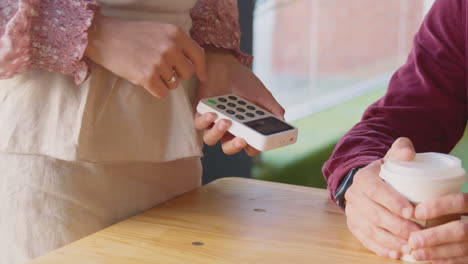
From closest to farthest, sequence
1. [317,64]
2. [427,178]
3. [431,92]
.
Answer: [427,178], [431,92], [317,64]

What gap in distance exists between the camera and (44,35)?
70 centimetres

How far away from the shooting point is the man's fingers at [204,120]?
0.81m

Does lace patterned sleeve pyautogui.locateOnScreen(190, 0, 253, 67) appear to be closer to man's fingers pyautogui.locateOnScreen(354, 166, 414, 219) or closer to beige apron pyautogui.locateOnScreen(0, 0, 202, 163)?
beige apron pyautogui.locateOnScreen(0, 0, 202, 163)

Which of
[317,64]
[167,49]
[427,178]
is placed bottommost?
[317,64]

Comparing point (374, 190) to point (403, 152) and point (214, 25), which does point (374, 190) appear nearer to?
point (403, 152)

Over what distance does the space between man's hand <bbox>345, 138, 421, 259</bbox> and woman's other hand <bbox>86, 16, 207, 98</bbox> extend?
0.91ft

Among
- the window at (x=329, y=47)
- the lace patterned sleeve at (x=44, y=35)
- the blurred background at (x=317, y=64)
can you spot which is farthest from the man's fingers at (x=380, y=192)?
the window at (x=329, y=47)

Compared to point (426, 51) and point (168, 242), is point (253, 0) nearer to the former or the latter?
point (426, 51)

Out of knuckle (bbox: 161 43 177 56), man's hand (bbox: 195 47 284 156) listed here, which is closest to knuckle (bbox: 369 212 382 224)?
man's hand (bbox: 195 47 284 156)

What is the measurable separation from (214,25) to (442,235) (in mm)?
474

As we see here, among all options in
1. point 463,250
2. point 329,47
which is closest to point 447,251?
point 463,250

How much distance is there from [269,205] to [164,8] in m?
0.32

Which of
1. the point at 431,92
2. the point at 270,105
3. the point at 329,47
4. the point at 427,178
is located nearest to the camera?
the point at 427,178

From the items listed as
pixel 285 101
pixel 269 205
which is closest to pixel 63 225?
pixel 269 205
